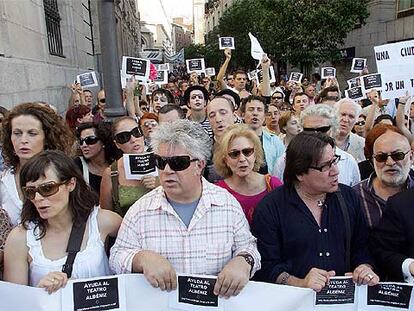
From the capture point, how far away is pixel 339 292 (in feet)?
7.28

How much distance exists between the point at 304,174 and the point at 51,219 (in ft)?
4.56

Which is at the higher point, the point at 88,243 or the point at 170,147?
the point at 170,147

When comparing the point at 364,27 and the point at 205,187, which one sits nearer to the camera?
the point at 205,187

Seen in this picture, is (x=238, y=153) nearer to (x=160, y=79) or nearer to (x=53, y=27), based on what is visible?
(x=160, y=79)

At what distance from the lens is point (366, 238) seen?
8.11ft

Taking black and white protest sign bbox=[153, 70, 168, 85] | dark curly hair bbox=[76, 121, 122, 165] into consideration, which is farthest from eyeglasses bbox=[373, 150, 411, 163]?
black and white protest sign bbox=[153, 70, 168, 85]

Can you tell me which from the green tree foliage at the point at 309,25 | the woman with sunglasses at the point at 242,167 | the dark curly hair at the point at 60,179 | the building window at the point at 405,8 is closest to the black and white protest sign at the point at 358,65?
the woman with sunglasses at the point at 242,167

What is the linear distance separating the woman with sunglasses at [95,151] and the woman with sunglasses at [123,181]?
24 cm

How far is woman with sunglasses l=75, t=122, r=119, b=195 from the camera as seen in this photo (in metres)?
3.70

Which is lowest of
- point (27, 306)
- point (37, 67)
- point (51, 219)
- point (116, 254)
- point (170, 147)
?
point (27, 306)

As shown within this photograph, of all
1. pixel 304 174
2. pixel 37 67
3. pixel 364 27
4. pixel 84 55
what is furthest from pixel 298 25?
pixel 304 174

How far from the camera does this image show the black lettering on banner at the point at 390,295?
2186mm

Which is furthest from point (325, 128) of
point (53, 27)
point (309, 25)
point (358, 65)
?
point (309, 25)

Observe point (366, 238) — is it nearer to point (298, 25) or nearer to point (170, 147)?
point (170, 147)
